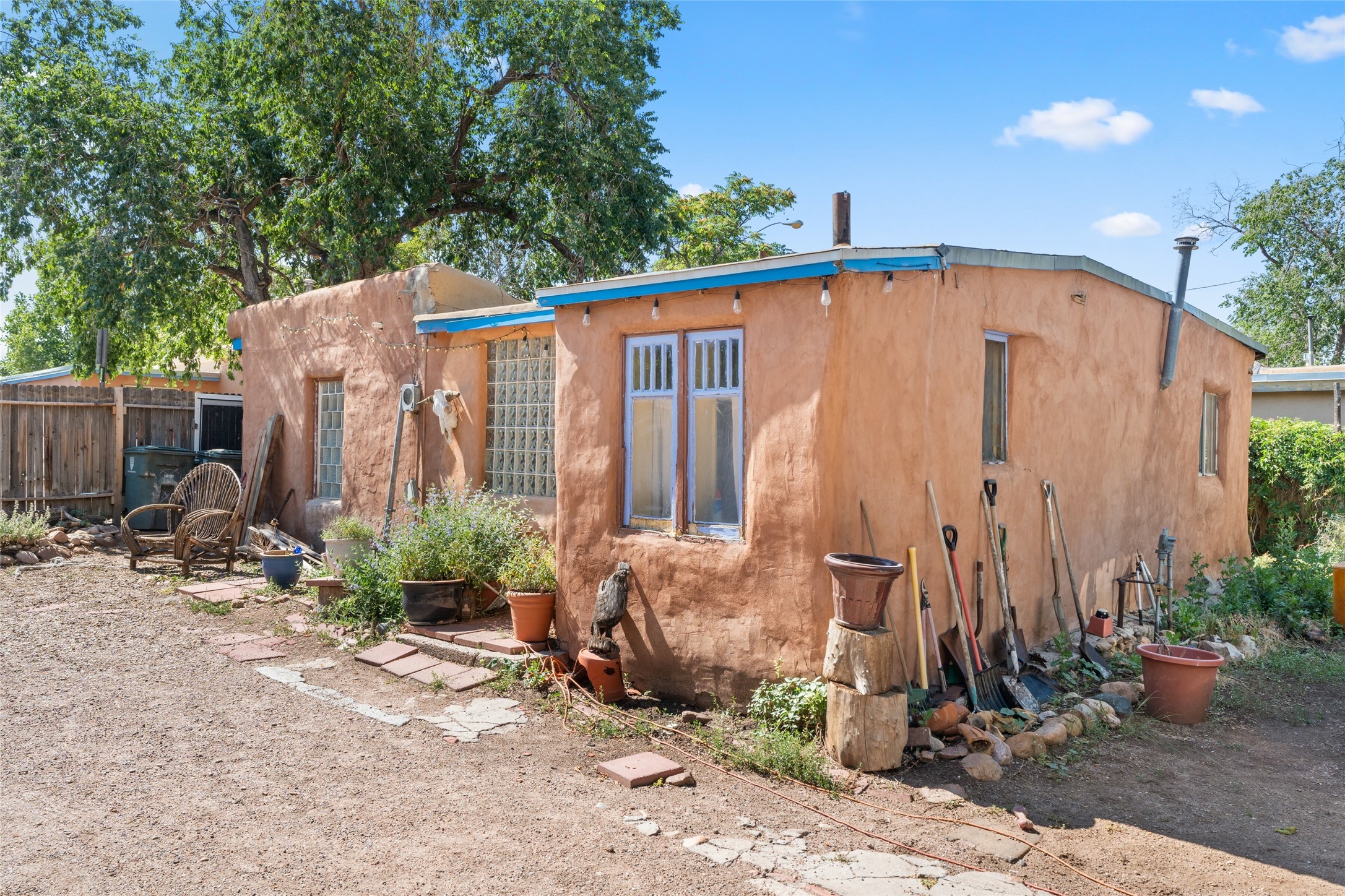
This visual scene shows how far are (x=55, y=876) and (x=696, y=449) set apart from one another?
412 centimetres

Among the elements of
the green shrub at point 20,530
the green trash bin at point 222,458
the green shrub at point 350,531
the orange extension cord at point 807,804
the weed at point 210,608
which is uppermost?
the green trash bin at point 222,458

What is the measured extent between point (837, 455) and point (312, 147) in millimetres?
11587

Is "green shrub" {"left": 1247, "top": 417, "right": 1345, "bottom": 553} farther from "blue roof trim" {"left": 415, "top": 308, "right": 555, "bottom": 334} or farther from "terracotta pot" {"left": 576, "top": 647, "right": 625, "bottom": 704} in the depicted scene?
"terracotta pot" {"left": 576, "top": 647, "right": 625, "bottom": 704}

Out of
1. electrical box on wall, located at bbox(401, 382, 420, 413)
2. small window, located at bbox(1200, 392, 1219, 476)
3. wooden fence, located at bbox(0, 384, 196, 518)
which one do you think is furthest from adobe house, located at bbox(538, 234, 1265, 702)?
wooden fence, located at bbox(0, 384, 196, 518)

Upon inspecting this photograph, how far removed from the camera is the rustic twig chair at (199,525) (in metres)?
10.1

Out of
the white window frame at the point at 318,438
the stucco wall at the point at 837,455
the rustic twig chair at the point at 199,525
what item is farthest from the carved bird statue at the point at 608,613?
the rustic twig chair at the point at 199,525

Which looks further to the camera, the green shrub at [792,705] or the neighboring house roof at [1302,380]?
the neighboring house roof at [1302,380]

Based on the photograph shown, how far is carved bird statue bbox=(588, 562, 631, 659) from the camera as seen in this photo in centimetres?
613

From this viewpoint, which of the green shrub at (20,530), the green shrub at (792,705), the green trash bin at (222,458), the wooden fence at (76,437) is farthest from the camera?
the green trash bin at (222,458)

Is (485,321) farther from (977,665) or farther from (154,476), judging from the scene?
(154,476)

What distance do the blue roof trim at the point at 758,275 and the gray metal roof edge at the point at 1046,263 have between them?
0.24 meters

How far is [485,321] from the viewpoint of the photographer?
27.2 ft

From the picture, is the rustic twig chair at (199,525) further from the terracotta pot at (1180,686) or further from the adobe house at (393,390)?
the terracotta pot at (1180,686)

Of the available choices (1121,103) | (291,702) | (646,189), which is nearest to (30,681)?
(291,702)
